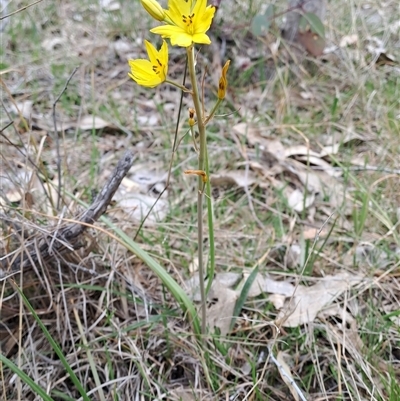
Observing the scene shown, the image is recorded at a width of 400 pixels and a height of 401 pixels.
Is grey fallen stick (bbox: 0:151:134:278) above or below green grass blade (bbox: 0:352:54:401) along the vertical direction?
above

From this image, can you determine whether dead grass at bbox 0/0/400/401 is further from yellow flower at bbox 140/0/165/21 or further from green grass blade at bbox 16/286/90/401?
yellow flower at bbox 140/0/165/21

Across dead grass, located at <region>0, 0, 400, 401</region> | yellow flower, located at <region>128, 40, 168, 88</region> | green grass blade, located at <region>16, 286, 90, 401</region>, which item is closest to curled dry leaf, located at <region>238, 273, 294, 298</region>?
dead grass, located at <region>0, 0, 400, 401</region>

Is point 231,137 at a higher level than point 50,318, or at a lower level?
lower

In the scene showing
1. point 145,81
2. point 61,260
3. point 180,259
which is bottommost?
point 180,259

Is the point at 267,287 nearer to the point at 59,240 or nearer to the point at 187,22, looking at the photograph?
the point at 59,240

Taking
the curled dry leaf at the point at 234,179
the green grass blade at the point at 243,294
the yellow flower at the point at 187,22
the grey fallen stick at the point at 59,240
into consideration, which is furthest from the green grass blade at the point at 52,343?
the curled dry leaf at the point at 234,179

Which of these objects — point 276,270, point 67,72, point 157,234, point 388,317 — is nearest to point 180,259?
point 157,234

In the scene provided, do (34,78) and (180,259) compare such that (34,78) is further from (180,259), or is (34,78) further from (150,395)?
(150,395)
